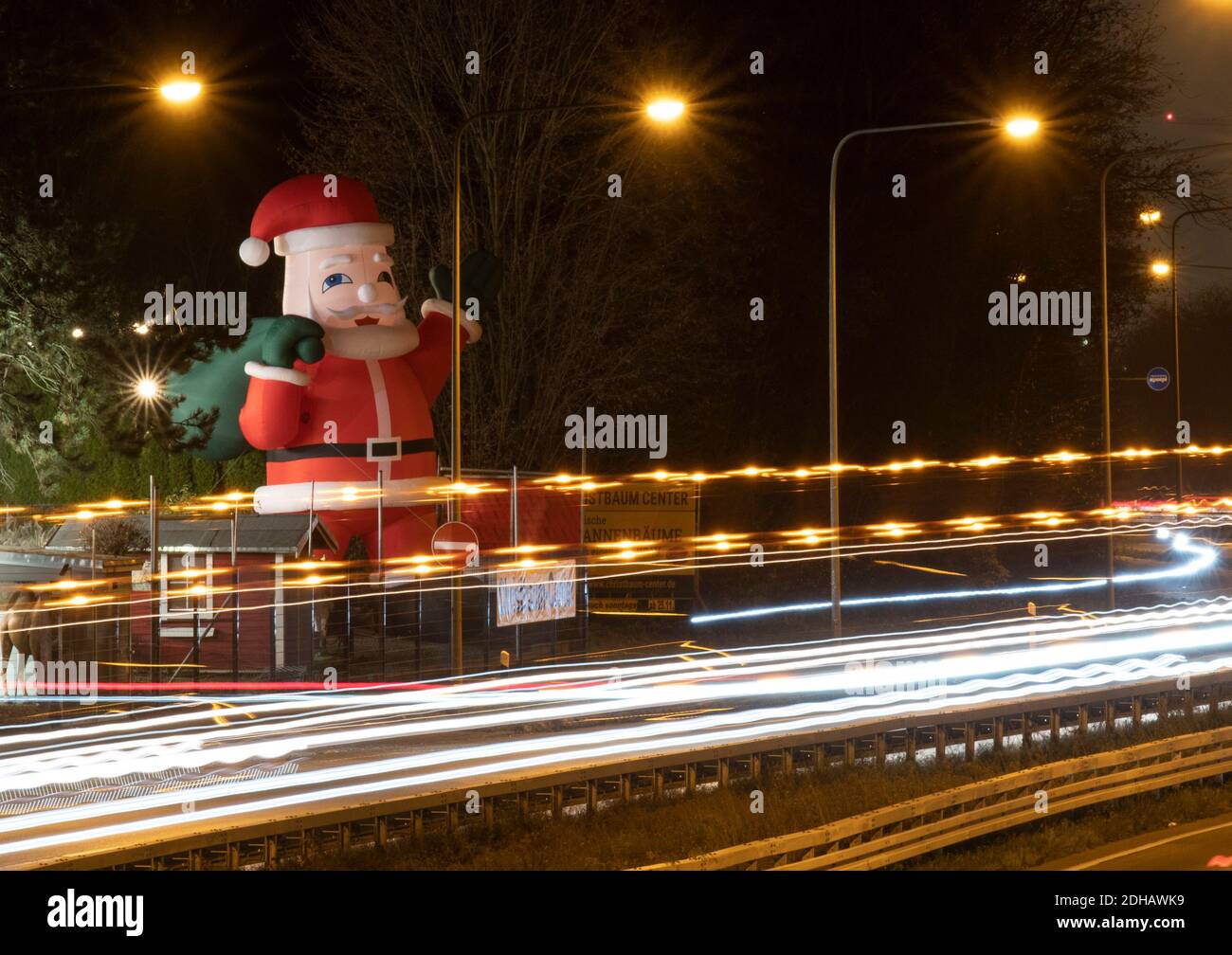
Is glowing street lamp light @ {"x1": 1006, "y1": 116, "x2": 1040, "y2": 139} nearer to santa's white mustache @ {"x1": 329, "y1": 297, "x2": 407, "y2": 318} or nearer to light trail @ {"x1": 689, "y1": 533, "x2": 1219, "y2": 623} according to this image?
santa's white mustache @ {"x1": 329, "y1": 297, "x2": 407, "y2": 318}

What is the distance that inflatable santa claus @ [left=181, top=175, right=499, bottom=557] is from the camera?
20812 millimetres

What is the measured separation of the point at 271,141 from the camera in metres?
34.8

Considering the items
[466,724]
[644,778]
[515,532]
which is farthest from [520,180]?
[644,778]

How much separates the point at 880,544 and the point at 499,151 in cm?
1504

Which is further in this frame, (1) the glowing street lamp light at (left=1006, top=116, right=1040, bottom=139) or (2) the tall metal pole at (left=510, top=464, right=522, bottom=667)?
(2) the tall metal pole at (left=510, top=464, right=522, bottom=667)

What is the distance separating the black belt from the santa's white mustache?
162cm

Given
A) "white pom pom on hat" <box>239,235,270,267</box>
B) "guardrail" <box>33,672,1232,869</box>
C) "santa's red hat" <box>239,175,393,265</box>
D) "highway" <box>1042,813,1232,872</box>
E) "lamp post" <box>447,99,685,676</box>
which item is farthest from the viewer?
"santa's red hat" <box>239,175,393,265</box>

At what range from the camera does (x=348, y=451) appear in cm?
2134

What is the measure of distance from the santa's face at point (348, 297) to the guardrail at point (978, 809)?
991cm

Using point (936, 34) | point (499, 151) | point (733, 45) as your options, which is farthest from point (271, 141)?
point (936, 34)

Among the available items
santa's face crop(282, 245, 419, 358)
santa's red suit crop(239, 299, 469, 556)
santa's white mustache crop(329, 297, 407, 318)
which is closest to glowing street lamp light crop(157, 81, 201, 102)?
santa's face crop(282, 245, 419, 358)

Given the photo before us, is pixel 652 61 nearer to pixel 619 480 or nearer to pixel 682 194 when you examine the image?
pixel 682 194
